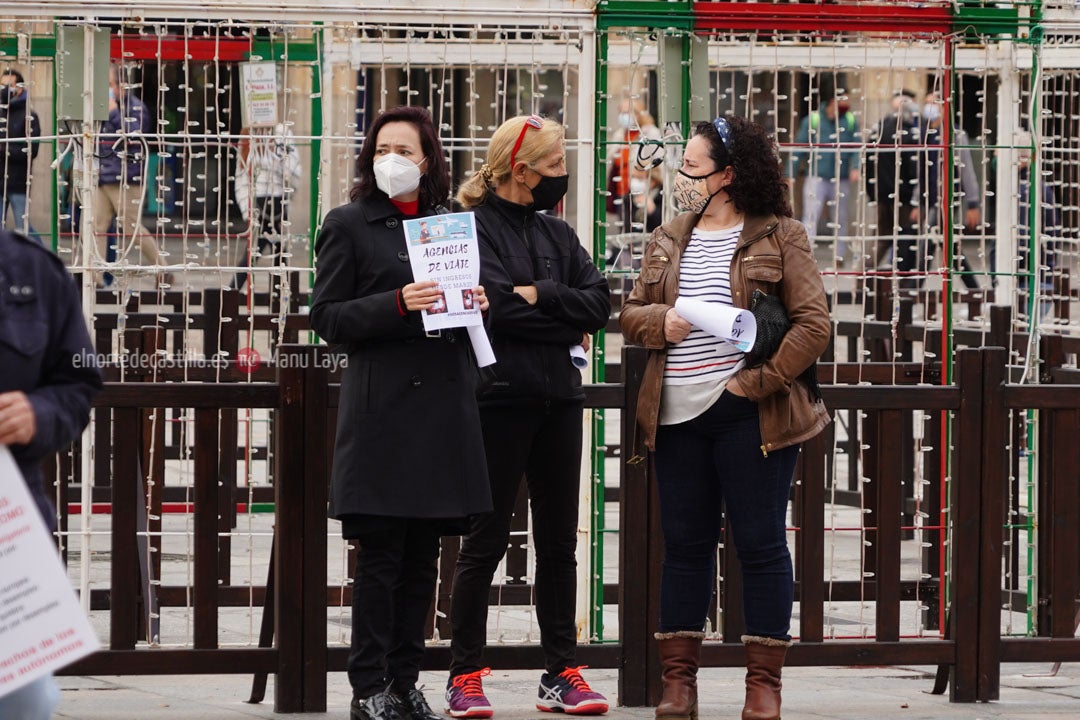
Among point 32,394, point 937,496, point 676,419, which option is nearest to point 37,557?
point 32,394

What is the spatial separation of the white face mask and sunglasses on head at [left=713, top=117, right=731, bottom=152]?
894 mm

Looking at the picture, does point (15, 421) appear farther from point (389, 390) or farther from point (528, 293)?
point (528, 293)

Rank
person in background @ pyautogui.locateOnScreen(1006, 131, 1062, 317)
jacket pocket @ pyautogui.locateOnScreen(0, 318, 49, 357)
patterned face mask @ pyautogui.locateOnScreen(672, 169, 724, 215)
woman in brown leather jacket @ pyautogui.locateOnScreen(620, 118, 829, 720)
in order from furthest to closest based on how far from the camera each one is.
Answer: person in background @ pyautogui.locateOnScreen(1006, 131, 1062, 317)
patterned face mask @ pyautogui.locateOnScreen(672, 169, 724, 215)
woman in brown leather jacket @ pyautogui.locateOnScreen(620, 118, 829, 720)
jacket pocket @ pyautogui.locateOnScreen(0, 318, 49, 357)

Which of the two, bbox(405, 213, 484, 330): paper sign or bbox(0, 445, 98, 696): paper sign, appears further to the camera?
bbox(405, 213, 484, 330): paper sign

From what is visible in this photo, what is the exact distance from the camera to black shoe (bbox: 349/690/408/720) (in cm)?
507

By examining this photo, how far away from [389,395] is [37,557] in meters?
1.61

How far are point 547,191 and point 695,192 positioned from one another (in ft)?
1.57

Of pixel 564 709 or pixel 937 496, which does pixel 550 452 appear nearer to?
pixel 564 709

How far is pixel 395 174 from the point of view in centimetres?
502

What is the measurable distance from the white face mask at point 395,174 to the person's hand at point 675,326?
0.82 meters

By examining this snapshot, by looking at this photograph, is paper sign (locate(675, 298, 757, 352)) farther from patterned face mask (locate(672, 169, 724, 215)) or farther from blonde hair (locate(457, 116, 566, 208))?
blonde hair (locate(457, 116, 566, 208))

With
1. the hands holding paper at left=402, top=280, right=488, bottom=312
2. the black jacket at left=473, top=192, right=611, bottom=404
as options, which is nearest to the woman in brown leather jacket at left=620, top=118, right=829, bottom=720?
the black jacket at left=473, top=192, right=611, bottom=404

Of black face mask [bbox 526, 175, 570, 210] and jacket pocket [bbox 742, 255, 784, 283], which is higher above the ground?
black face mask [bbox 526, 175, 570, 210]

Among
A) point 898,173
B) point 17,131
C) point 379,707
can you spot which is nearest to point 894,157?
point 898,173
